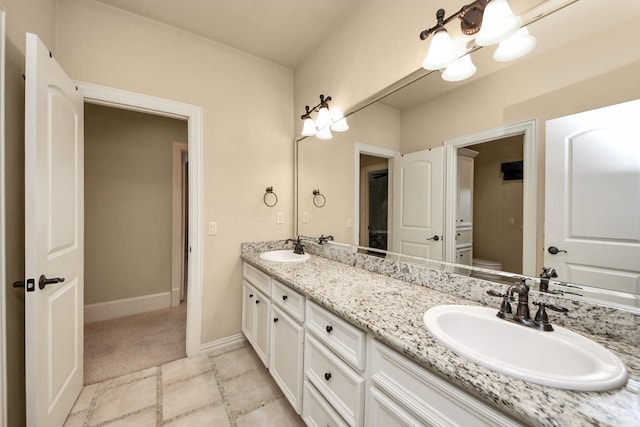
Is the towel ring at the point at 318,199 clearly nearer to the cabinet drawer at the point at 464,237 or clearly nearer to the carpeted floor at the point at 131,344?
the cabinet drawer at the point at 464,237

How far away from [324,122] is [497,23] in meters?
1.25

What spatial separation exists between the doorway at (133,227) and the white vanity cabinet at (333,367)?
171 cm

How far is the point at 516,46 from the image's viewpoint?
3.20ft

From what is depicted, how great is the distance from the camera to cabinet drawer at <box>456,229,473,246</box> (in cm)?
116

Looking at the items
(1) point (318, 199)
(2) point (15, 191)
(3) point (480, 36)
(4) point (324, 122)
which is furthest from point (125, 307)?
(3) point (480, 36)

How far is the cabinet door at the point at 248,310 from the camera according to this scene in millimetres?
1970

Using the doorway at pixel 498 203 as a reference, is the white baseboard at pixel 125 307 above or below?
below

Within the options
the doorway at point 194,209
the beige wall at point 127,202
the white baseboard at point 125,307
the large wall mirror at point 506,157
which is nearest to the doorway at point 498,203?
the large wall mirror at point 506,157

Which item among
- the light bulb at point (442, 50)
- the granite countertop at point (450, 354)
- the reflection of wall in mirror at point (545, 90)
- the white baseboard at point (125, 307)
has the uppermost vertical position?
the light bulb at point (442, 50)

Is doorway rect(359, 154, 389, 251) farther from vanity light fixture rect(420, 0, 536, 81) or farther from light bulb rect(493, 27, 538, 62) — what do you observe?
light bulb rect(493, 27, 538, 62)

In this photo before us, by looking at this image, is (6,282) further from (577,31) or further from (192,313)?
(577,31)

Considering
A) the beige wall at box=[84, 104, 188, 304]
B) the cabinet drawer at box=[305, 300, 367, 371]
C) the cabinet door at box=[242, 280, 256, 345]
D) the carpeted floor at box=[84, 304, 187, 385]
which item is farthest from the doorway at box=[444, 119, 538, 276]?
the beige wall at box=[84, 104, 188, 304]

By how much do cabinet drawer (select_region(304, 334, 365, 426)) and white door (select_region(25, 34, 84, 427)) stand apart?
1.22 meters

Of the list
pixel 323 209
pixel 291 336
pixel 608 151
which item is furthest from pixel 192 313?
pixel 608 151
